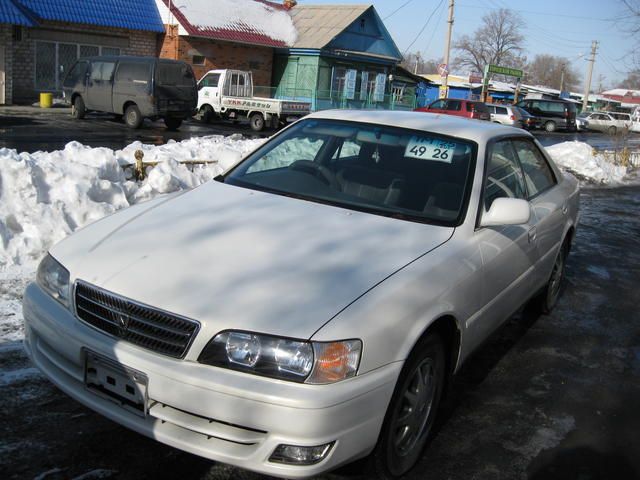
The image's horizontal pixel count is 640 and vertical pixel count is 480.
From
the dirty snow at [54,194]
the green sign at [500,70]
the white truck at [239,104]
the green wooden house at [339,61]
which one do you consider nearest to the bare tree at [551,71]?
the green sign at [500,70]

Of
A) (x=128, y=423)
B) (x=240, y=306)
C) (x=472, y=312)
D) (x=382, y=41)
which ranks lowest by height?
(x=128, y=423)

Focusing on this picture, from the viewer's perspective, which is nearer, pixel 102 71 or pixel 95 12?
pixel 102 71

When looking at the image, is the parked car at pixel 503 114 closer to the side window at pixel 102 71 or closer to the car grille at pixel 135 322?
the side window at pixel 102 71

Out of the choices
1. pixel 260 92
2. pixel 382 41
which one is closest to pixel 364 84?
pixel 382 41

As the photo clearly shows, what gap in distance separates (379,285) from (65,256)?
152 cm

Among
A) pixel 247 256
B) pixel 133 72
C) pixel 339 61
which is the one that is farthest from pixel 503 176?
pixel 339 61

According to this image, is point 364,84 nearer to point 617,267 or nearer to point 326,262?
point 617,267

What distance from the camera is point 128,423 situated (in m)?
2.69

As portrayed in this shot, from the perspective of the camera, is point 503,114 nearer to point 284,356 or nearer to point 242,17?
point 242,17

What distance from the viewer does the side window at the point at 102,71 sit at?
1941cm

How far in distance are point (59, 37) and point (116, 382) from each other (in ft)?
85.7

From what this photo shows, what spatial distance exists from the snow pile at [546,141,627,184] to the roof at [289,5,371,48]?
16512 millimetres

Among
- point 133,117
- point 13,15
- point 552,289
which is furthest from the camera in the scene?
point 13,15

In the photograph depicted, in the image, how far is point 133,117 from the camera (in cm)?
1942
